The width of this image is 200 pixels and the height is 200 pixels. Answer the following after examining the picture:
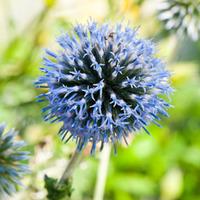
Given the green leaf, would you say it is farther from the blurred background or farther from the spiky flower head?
the spiky flower head

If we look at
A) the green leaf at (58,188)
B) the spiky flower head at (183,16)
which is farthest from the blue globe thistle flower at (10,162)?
the spiky flower head at (183,16)

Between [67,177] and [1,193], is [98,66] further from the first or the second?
[1,193]

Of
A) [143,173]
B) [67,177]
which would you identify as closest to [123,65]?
[67,177]

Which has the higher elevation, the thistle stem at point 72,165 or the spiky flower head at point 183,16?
the spiky flower head at point 183,16

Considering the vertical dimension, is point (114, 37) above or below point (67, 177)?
above

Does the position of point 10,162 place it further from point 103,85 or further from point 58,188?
point 103,85

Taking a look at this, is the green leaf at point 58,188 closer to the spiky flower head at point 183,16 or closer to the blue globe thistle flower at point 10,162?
the blue globe thistle flower at point 10,162
